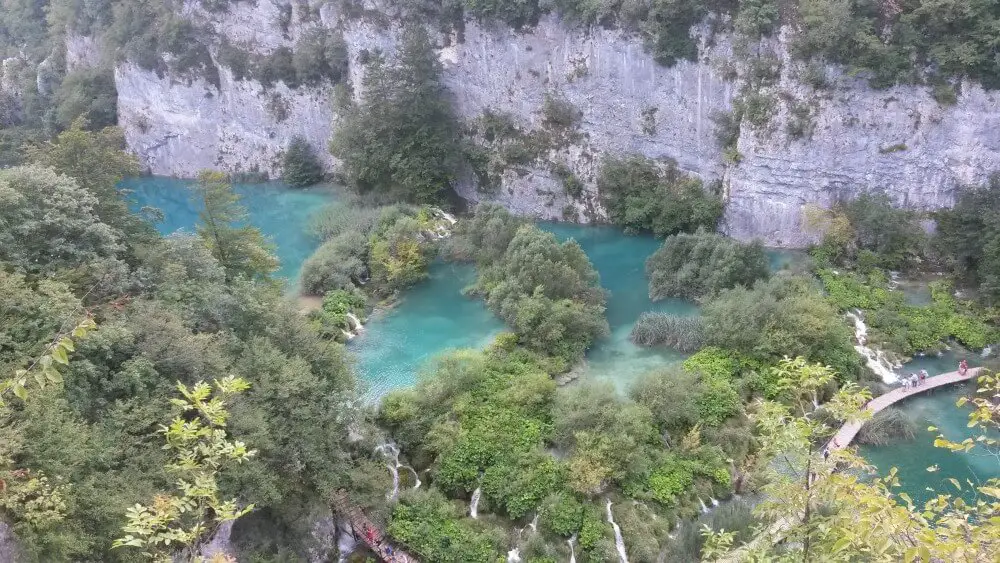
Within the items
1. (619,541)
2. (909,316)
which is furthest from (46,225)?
(909,316)

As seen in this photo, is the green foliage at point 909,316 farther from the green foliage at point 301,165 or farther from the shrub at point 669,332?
the green foliage at point 301,165

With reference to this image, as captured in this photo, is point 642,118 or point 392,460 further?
point 642,118

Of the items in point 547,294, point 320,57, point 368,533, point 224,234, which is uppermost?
point 320,57

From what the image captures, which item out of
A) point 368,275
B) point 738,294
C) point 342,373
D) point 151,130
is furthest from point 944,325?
point 151,130

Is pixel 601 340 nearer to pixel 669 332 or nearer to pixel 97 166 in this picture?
pixel 669 332

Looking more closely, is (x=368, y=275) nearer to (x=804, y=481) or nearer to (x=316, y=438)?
(x=316, y=438)

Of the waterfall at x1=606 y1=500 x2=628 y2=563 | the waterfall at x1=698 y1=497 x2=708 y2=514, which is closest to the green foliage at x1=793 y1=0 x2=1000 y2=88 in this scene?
the waterfall at x1=698 y1=497 x2=708 y2=514

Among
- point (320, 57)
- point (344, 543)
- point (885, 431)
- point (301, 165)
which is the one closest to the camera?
point (344, 543)

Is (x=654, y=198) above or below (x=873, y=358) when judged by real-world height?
above
